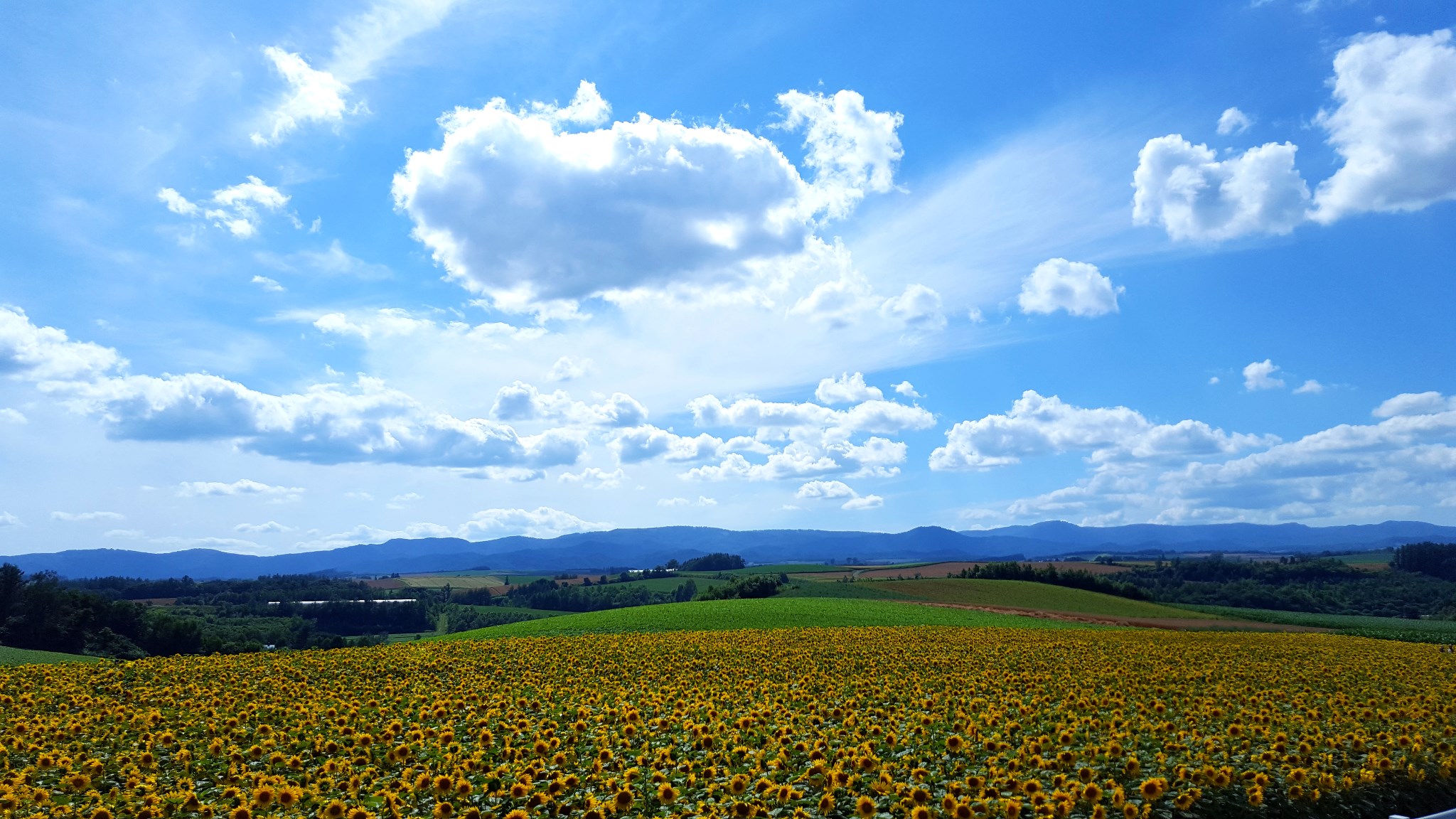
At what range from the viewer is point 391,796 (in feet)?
31.1

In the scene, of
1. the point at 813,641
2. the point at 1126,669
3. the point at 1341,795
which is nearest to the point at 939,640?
the point at 813,641

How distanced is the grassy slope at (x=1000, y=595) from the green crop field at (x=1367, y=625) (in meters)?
5.42

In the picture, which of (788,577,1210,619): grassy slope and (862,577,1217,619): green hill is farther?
(788,577,1210,619): grassy slope

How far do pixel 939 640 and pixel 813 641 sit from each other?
5.04 m

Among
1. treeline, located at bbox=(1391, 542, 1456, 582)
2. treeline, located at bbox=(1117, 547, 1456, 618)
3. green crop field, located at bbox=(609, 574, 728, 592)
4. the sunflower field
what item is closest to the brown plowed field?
treeline, located at bbox=(1117, 547, 1456, 618)

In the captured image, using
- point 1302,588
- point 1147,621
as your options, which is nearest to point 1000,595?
point 1147,621

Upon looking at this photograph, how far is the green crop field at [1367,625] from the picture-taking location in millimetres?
51375

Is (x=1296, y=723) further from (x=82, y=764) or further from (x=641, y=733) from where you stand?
(x=82, y=764)

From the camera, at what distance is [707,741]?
12.1 metres

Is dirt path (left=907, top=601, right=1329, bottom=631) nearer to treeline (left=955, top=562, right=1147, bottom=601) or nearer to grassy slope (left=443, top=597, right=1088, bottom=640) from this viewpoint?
grassy slope (left=443, top=597, right=1088, bottom=640)

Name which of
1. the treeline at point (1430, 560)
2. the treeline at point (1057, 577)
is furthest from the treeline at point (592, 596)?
the treeline at point (1430, 560)

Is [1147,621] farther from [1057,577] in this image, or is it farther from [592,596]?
[592,596]

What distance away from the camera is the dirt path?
5619 centimetres

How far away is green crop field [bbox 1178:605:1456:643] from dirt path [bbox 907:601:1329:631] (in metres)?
3.36
